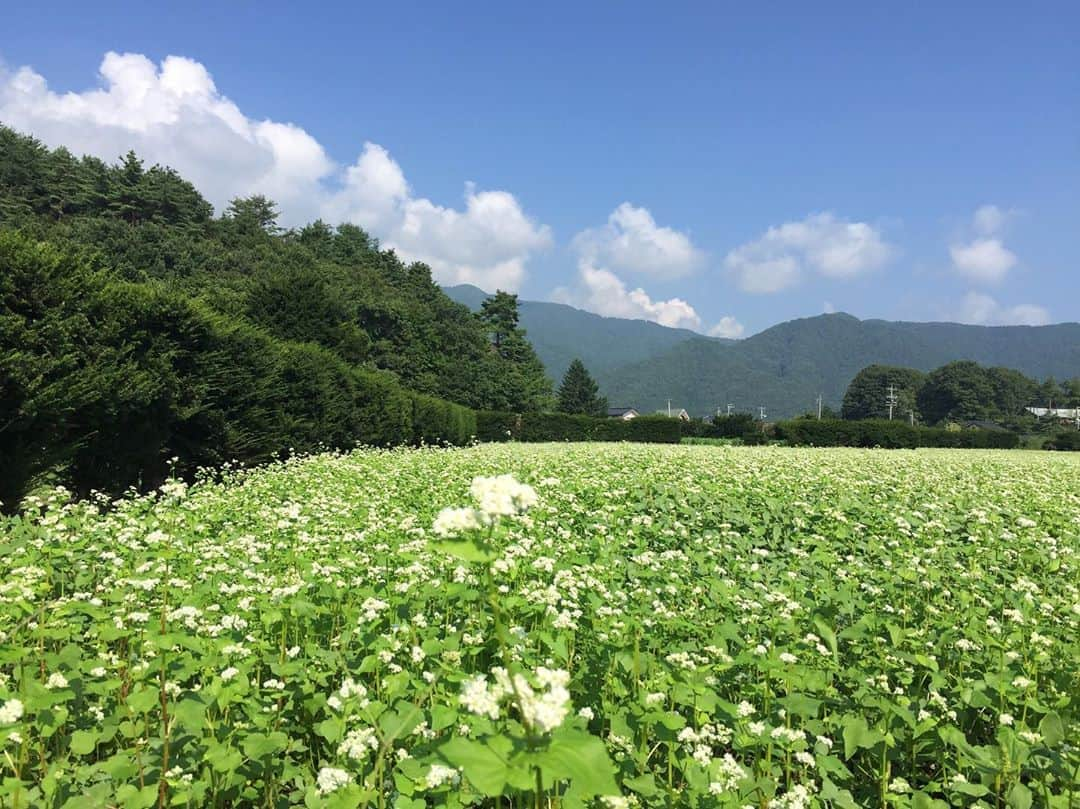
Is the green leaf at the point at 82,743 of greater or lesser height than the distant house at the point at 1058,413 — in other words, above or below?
below

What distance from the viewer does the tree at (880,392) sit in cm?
13325

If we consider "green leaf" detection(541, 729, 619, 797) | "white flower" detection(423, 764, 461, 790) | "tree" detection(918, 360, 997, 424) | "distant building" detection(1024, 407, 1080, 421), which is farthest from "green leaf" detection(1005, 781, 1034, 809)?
"tree" detection(918, 360, 997, 424)

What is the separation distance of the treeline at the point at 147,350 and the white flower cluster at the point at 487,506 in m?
8.30

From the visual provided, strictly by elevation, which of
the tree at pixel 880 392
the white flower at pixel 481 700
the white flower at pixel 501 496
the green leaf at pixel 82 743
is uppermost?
the tree at pixel 880 392

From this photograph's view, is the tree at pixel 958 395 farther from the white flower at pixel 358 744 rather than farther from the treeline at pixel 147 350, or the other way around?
the white flower at pixel 358 744

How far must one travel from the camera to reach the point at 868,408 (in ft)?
458

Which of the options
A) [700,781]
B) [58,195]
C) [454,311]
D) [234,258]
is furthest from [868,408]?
[700,781]

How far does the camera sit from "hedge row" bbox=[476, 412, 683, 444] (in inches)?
1601

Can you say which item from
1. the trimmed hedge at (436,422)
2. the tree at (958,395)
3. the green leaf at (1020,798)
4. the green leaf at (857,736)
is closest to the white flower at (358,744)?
the green leaf at (857,736)

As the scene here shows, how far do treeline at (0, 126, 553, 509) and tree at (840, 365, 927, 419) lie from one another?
128065mm

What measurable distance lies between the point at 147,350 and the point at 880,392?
153289 millimetres

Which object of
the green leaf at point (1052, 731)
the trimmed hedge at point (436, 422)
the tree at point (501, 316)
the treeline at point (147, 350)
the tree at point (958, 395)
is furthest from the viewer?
the tree at point (958, 395)

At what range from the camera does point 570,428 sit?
42.0 meters

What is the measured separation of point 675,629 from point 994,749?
5.35ft
